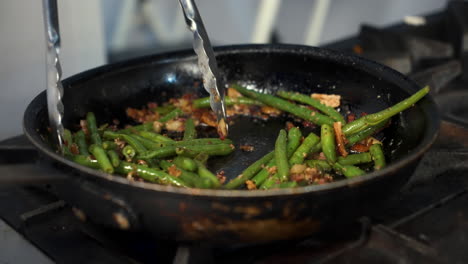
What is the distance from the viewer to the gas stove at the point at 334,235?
1.51 metres

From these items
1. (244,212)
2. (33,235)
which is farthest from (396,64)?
(33,235)

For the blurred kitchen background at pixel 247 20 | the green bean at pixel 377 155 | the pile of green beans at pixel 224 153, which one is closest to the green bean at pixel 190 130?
the pile of green beans at pixel 224 153

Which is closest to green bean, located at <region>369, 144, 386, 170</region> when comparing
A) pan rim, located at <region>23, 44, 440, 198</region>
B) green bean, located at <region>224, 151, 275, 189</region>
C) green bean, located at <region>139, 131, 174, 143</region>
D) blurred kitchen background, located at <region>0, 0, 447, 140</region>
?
pan rim, located at <region>23, 44, 440, 198</region>

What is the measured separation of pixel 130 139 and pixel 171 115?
0.34 m

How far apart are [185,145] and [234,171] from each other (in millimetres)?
203

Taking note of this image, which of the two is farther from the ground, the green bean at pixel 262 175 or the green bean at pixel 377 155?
the green bean at pixel 377 155

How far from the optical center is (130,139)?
1939mm

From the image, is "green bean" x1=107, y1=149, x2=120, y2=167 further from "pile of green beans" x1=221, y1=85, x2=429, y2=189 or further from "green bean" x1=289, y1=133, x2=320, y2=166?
"green bean" x1=289, y1=133, x2=320, y2=166

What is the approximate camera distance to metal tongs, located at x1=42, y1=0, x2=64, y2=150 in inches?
58.1

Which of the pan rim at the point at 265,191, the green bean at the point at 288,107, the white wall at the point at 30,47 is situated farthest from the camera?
the white wall at the point at 30,47

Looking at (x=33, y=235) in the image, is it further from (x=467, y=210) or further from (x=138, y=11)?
(x=138, y=11)

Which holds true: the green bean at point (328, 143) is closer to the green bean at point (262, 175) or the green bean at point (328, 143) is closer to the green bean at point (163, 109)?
the green bean at point (262, 175)

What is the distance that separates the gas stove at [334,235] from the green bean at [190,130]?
0.51m

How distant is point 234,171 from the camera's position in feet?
6.23
